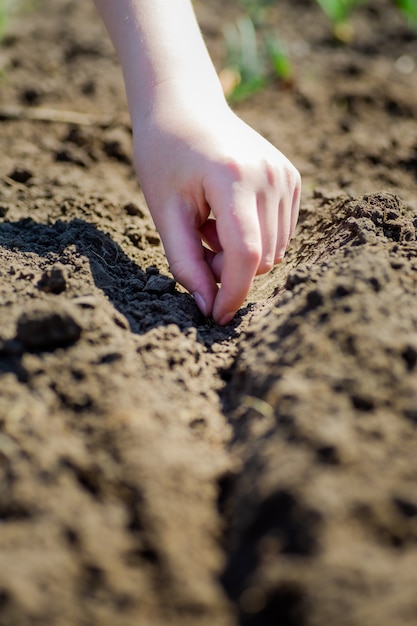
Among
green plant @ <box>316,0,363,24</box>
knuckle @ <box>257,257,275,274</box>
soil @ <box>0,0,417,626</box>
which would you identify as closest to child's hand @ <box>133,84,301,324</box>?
knuckle @ <box>257,257,275,274</box>

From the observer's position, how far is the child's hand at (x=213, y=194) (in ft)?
5.24

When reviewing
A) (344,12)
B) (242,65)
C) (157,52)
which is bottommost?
(242,65)

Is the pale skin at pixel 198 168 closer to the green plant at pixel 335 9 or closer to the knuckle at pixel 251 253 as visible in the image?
the knuckle at pixel 251 253

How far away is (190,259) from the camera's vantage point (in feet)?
5.62

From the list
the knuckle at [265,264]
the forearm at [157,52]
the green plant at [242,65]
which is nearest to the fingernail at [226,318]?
the knuckle at [265,264]

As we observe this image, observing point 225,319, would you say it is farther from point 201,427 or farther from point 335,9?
point 335,9

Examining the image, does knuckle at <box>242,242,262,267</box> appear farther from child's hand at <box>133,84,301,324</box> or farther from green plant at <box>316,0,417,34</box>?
green plant at <box>316,0,417,34</box>

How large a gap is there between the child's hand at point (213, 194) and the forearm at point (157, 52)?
1.4 inches

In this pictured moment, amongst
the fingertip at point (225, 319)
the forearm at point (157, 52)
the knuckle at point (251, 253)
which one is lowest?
the fingertip at point (225, 319)

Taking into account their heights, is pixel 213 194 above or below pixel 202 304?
above

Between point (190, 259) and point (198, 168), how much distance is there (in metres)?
0.23

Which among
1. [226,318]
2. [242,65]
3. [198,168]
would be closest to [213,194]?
[198,168]

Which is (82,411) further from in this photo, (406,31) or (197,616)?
(406,31)

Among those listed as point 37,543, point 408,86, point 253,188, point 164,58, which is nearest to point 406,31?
point 408,86
